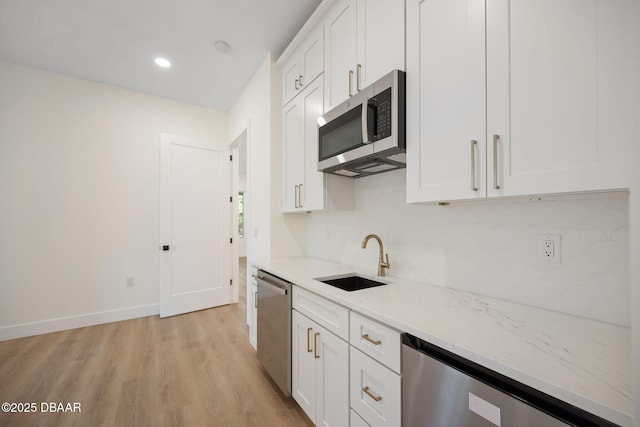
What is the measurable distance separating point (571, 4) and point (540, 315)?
3.35 ft

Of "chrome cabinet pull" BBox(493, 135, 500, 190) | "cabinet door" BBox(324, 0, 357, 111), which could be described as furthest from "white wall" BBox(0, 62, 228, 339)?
"chrome cabinet pull" BBox(493, 135, 500, 190)

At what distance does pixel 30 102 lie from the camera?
2.84 meters

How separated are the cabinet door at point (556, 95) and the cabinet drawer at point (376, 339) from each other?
0.65 metres

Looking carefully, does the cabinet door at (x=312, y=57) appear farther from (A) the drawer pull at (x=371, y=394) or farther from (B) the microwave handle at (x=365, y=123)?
(A) the drawer pull at (x=371, y=394)

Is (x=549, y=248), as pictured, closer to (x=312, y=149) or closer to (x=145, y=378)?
(x=312, y=149)

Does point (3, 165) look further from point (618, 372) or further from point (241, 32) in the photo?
point (618, 372)

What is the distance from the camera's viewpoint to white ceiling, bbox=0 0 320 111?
2.05 m

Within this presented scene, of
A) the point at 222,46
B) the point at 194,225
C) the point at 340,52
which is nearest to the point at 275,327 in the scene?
the point at 340,52

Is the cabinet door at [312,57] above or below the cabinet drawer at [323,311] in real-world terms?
above

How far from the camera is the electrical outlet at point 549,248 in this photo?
1008 millimetres

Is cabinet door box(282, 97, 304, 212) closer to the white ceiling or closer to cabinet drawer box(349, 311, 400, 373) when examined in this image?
the white ceiling

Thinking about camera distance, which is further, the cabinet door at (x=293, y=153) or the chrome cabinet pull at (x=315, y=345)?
the cabinet door at (x=293, y=153)

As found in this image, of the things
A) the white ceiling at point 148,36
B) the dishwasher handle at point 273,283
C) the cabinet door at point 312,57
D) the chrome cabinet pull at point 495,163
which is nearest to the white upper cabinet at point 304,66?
the cabinet door at point 312,57

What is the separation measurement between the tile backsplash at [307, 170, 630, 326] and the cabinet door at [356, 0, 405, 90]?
614mm
